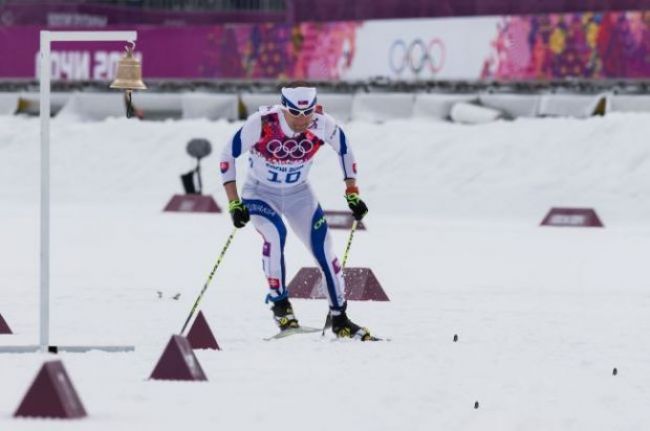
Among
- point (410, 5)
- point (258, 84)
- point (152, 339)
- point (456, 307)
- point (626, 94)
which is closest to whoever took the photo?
point (152, 339)

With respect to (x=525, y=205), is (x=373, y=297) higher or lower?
higher

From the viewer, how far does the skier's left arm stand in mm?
11594

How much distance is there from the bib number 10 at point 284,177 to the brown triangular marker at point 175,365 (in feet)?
9.52

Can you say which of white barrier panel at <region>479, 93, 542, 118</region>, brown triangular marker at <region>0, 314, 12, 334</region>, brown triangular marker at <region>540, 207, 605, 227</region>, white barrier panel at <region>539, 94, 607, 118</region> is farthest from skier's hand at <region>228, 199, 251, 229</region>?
white barrier panel at <region>479, 93, 542, 118</region>

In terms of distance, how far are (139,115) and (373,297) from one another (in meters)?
20.2

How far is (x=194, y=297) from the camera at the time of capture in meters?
14.1

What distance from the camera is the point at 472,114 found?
29.8 m

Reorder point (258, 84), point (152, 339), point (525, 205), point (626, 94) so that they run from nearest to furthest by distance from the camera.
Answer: point (152, 339) → point (525, 205) → point (626, 94) → point (258, 84)

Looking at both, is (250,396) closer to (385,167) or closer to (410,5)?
(385,167)

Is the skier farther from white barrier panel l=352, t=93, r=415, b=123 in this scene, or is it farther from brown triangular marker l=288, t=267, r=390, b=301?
white barrier panel l=352, t=93, r=415, b=123

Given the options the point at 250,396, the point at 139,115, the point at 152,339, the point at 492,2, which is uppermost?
the point at 250,396

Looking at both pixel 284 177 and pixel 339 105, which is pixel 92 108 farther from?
pixel 284 177

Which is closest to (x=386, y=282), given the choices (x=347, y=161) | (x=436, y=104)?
(x=347, y=161)

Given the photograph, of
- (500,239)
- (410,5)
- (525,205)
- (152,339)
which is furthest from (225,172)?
(410,5)
